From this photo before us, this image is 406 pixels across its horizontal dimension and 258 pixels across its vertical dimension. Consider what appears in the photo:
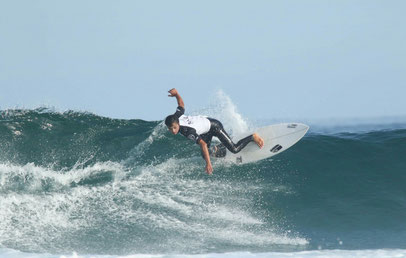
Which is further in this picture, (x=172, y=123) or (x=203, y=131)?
(x=203, y=131)

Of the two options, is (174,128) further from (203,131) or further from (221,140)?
(221,140)

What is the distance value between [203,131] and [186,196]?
1296 mm

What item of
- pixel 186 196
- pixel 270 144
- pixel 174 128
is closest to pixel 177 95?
pixel 174 128

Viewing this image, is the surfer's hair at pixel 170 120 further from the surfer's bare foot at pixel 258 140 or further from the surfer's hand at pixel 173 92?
the surfer's bare foot at pixel 258 140

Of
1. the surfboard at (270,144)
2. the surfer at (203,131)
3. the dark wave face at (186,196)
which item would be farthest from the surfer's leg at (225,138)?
the dark wave face at (186,196)

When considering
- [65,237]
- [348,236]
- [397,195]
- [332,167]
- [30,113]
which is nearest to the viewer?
[65,237]

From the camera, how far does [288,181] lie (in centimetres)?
936

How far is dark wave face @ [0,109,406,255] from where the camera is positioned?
277 inches

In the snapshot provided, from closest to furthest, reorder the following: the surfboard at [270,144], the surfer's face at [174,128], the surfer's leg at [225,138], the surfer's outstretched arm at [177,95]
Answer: the surfer's face at [174,128] → the surfer's outstretched arm at [177,95] → the surfer's leg at [225,138] → the surfboard at [270,144]

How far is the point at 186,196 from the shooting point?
26.2 feet

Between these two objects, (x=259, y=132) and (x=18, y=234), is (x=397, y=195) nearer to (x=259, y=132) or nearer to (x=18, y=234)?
(x=259, y=132)

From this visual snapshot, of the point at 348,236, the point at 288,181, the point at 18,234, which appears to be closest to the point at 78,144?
the point at 18,234

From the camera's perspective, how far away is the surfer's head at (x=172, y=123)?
7.77 m

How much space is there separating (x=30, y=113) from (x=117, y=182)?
18.7 ft
